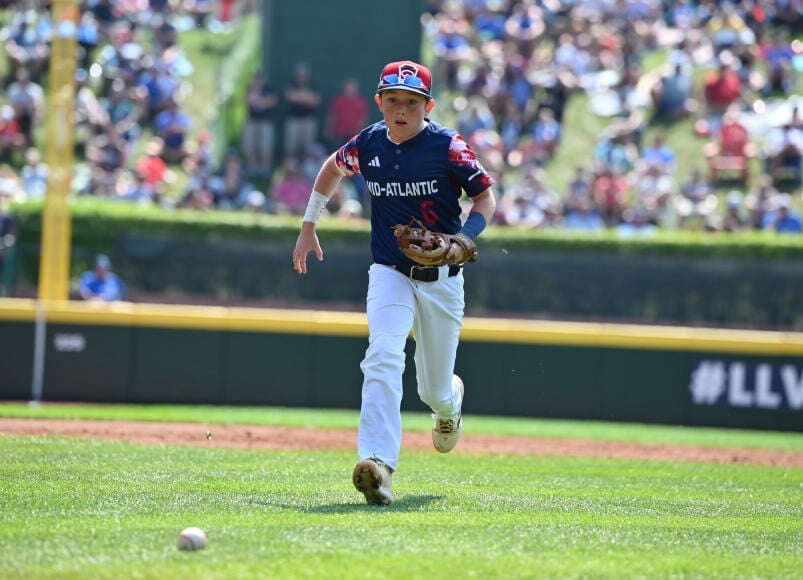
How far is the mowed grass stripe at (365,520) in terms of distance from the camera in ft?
15.8

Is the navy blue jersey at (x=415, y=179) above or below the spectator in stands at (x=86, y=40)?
below

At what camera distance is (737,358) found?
1484 cm

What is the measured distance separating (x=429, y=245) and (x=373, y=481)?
1.28m

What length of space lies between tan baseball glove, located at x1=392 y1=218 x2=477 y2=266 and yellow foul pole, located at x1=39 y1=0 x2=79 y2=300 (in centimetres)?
918

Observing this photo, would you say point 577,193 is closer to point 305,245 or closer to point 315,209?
point 315,209

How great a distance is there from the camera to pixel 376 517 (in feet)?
19.4

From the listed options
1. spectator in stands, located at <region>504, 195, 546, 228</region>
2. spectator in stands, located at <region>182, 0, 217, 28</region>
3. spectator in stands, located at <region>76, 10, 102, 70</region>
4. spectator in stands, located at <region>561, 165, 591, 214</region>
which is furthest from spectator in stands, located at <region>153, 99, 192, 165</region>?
spectator in stands, located at <region>561, 165, 591, 214</region>

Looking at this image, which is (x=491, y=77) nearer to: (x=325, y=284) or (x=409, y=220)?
(x=325, y=284)

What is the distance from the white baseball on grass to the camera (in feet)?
16.1

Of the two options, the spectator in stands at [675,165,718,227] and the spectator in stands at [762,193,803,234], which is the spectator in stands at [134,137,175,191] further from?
the spectator in stands at [762,193,803,234]

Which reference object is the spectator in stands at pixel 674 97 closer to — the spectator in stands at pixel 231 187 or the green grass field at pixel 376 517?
the spectator in stands at pixel 231 187

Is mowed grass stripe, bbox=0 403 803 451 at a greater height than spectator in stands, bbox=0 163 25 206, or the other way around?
spectator in stands, bbox=0 163 25 206

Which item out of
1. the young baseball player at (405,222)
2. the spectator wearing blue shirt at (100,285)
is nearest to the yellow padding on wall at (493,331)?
the spectator wearing blue shirt at (100,285)

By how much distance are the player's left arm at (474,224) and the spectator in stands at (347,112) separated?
12764 mm
